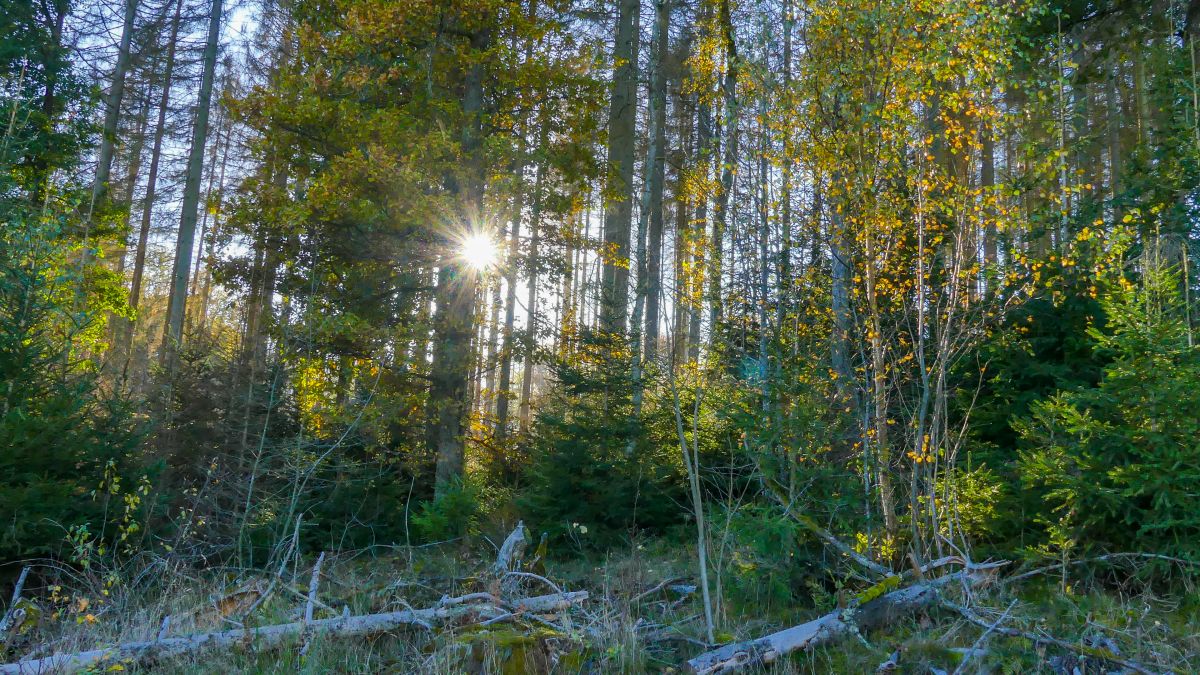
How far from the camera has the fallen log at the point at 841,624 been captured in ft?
13.6

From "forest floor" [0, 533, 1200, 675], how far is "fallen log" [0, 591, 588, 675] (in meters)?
0.03

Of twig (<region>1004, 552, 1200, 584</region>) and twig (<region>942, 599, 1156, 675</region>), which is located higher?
twig (<region>1004, 552, 1200, 584</region>)

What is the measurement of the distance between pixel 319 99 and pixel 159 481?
6.11m

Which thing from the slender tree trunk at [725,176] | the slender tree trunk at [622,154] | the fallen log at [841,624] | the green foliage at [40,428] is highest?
the slender tree trunk at [622,154]

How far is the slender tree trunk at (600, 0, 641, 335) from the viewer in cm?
1330

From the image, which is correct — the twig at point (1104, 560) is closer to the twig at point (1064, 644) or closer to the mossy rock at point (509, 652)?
the twig at point (1064, 644)

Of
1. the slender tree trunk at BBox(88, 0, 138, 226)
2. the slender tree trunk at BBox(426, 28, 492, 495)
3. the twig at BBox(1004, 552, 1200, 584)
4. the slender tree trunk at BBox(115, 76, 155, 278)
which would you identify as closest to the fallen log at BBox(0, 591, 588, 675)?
the twig at BBox(1004, 552, 1200, 584)

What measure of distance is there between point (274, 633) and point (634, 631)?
7.21 feet

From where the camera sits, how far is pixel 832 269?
7562 millimetres

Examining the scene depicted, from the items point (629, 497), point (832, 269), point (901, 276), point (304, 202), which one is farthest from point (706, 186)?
point (304, 202)

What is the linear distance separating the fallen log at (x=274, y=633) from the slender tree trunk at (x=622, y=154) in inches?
309

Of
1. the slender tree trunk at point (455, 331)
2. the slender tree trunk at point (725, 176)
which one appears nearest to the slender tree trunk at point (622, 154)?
the slender tree trunk at point (455, 331)

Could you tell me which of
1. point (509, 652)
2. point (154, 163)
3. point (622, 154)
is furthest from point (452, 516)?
point (154, 163)

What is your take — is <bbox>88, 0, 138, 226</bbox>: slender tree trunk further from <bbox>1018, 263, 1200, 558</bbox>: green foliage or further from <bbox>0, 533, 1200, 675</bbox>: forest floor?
<bbox>1018, 263, 1200, 558</bbox>: green foliage
